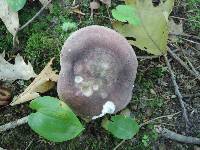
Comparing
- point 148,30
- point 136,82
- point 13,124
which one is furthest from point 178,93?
point 13,124

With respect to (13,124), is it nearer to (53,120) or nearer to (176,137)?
(53,120)

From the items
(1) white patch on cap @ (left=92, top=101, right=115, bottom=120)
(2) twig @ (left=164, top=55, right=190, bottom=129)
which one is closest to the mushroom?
(1) white patch on cap @ (left=92, top=101, right=115, bottom=120)

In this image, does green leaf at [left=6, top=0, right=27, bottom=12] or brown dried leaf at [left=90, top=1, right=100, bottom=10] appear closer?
green leaf at [left=6, top=0, right=27, bottom=12]

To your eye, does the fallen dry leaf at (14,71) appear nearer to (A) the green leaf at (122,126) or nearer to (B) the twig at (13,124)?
(B) the twig at (13,124)

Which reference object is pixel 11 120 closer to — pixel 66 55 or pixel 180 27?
pixel 66 55

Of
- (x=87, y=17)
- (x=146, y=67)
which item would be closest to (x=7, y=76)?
(x=87, y=17)

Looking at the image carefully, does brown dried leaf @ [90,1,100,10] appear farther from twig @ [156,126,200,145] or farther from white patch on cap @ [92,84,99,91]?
twig @ [156,126,200,145]
